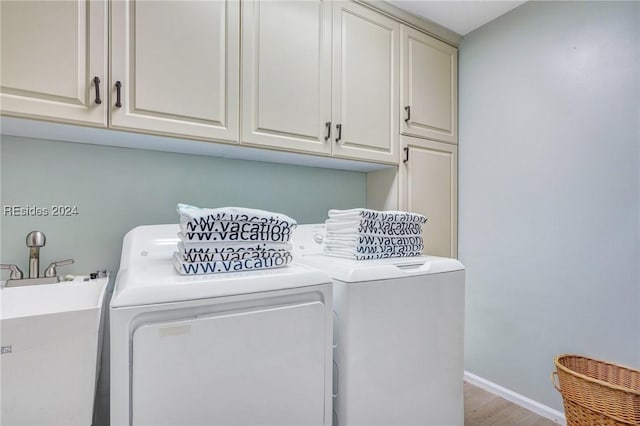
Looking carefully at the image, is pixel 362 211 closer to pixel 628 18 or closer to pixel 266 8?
pixel 266 8

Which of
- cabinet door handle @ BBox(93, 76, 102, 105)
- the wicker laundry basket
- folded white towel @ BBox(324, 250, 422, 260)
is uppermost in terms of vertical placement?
cabinet door handle @ BBox(93, 76, 102, 105)

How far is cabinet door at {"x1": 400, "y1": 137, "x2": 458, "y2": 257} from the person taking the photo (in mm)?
2053

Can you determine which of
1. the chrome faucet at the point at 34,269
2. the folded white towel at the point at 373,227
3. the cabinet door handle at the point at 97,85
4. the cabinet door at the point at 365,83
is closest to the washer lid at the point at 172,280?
the chrome faucet at the point at 34,269

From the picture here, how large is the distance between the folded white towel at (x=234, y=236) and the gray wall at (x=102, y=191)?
0.68m

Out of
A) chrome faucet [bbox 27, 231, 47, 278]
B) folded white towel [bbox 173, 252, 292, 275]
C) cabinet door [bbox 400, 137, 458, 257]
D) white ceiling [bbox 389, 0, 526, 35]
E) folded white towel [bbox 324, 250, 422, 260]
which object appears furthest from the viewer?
cabinet door [bbox 400, 137, 458, 257]

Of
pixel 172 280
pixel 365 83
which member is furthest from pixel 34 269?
pixel 365 83

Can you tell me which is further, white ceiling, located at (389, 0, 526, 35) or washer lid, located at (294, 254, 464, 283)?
white ceiling, located at (389, 0, 526, 35)

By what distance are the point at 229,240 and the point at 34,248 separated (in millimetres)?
885

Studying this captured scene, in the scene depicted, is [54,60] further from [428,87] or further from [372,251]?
[428,87]

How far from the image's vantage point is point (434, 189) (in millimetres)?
2188

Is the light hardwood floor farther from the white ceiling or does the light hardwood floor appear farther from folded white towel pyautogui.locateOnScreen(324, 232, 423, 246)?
the white ceiling

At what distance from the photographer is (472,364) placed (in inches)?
89.4

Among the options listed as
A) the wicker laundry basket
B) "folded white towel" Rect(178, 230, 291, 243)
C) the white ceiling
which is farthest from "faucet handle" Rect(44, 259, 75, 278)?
the wicker laundry basket

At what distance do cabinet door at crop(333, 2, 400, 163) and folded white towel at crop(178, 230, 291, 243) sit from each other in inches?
29.9
